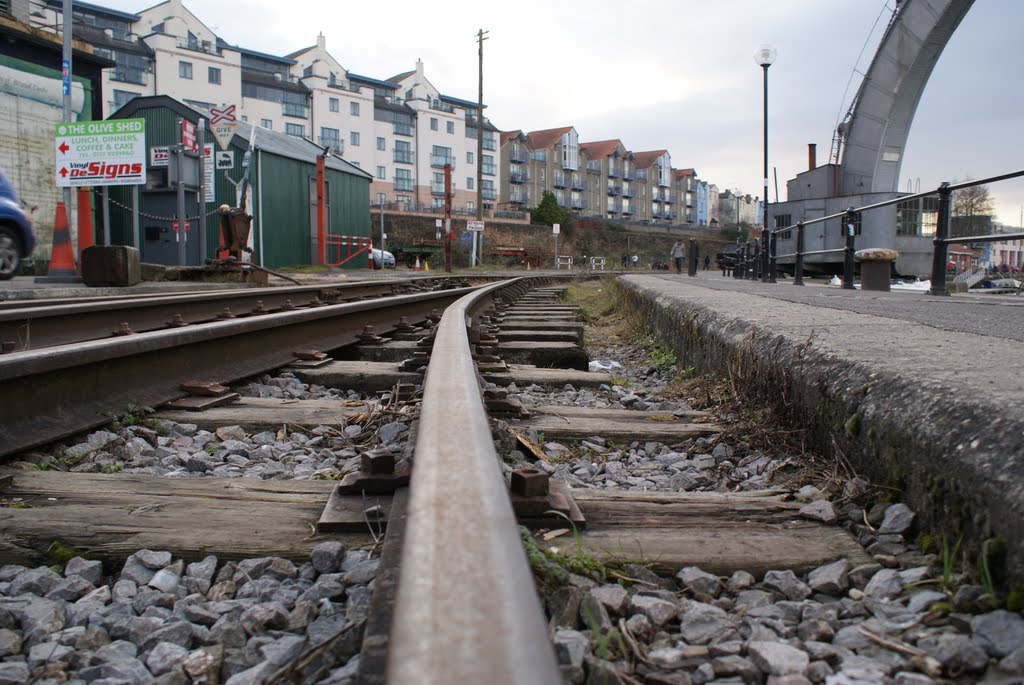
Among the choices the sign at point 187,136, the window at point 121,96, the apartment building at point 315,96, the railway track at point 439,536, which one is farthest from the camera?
the apartment building at point 315,96

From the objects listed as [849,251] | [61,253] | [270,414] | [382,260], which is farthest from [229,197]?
[270,414]

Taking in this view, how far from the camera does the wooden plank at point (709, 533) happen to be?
4.57 ft

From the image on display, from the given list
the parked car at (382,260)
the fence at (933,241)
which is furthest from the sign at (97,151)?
the parked car at (382,260)

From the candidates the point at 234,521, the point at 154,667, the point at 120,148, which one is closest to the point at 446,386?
the point at 234,521

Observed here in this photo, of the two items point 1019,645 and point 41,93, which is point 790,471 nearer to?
point 1019,645

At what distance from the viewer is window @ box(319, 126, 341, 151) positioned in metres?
62.0

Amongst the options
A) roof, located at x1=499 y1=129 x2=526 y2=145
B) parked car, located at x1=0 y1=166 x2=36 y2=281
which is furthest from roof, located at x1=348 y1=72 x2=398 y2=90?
parked car, located at x1=0 y1=166 x2=36 y2=281

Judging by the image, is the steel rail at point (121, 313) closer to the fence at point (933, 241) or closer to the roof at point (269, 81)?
the fence at point (933, 241)

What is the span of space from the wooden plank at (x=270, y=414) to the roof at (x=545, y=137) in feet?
290

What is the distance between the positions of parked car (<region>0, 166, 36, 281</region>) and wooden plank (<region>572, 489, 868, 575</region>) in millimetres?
9684

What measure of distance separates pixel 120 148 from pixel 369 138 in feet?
179

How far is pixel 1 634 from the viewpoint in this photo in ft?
3.88

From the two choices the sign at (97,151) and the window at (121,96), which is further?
the window at (121,96)

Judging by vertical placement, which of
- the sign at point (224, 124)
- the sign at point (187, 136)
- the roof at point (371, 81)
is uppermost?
the roof at point (371, 81)
